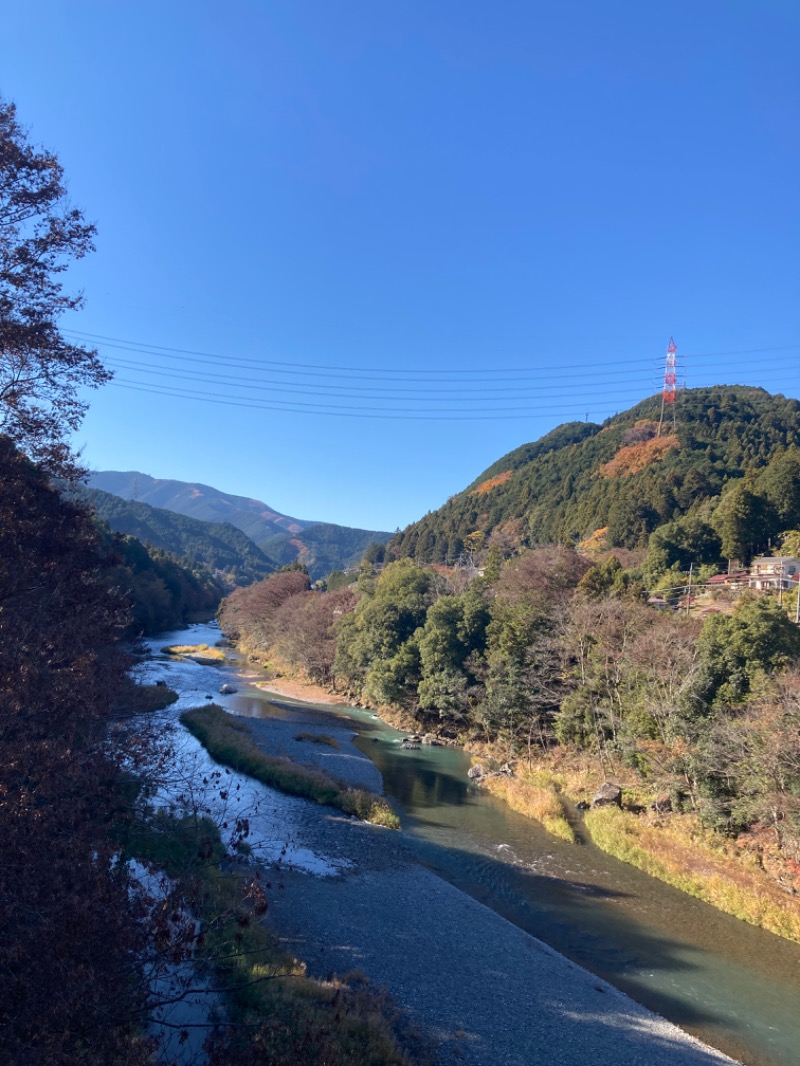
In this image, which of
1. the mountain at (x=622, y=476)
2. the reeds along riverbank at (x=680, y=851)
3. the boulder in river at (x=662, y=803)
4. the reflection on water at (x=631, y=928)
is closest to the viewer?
the reflection on water at (x=631, y=928)

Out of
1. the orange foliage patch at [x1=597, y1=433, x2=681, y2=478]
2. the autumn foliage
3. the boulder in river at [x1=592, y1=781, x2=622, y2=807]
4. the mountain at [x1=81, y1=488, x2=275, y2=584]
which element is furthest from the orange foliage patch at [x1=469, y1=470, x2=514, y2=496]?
the autumn foliage

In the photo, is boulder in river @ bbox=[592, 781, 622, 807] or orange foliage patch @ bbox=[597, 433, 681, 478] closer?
boulder in river @ bbox=[592, 781, 622, 807]

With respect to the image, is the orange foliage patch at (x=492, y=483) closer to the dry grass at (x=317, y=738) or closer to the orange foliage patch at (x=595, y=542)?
the orange foliage patch at (x=595, y=542)

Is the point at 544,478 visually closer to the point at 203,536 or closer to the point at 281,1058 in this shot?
the point at 281,1058

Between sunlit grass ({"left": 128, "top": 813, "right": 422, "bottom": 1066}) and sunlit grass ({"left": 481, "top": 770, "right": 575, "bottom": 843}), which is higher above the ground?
sunlit grass ({"left": 128, "top": 813, "right": 422, "bottom": 1066})

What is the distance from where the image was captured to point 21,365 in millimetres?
8992

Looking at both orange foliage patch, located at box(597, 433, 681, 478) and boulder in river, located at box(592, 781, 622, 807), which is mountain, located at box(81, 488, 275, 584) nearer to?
orange foliage patch, located at box(597, 433, 681, 478)

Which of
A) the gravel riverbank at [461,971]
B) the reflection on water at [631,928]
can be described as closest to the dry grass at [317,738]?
the reflection on water at [631,928]

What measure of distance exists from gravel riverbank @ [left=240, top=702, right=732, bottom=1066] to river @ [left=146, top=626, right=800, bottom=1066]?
2.30 ft

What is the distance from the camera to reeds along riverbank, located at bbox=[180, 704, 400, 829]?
19688mm

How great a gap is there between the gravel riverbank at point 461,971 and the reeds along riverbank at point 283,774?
3.32m

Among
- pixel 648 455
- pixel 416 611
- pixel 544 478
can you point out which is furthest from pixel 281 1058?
pixel 544 478

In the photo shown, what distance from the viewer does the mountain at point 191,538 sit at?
5004 inches

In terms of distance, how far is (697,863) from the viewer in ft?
52.6
